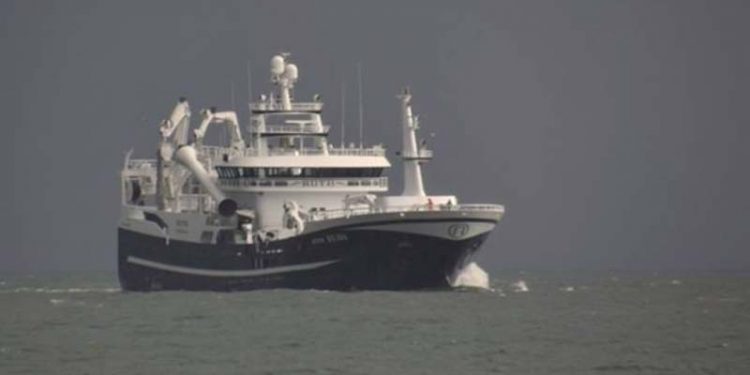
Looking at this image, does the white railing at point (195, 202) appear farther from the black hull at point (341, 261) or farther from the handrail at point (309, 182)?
the handrail at point (309, 182)

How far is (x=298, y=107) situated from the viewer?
98625 millimetres

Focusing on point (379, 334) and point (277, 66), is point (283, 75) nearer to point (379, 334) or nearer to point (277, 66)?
point (277, 66)

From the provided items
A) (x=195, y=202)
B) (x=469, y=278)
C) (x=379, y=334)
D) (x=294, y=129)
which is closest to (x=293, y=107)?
(x=294, y=129)

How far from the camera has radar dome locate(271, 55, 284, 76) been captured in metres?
101

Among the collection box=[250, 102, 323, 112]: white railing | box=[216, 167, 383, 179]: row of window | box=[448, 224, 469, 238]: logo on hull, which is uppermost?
box=[250, 102, 323, 112]: white railing

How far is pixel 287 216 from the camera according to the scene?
9206 centimetres

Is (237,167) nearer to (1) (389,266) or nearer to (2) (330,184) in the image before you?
(2) (330,184)

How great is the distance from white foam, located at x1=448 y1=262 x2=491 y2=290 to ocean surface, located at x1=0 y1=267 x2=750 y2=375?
0.23 metres

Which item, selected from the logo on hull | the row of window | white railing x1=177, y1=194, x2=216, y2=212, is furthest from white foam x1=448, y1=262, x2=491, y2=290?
white railing x1=177, y1=194, x2=216, y2=212

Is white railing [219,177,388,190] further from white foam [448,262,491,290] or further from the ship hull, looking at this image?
white foam [448,262,491,290]

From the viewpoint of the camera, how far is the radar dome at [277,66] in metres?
101

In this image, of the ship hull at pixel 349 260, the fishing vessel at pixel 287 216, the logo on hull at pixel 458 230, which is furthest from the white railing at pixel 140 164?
the logo on hull at pixel 458 230

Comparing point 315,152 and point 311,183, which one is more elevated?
point 315,152

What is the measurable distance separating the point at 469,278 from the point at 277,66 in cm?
1447
